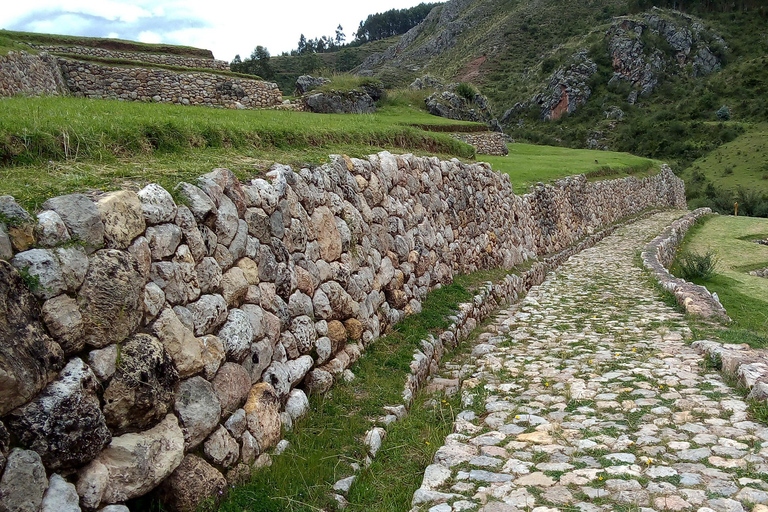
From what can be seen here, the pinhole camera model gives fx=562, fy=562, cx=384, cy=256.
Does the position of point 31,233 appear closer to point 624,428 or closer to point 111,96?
point 624,428

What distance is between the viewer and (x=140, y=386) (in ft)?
10.4

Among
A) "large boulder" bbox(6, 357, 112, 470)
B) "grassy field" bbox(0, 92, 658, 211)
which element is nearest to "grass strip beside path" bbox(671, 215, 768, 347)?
"grassy field" bbox(0, 92, 658, 211)

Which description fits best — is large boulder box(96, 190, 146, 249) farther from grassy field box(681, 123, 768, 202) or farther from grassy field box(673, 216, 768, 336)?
grassy field box(681, 123, 768, 202)

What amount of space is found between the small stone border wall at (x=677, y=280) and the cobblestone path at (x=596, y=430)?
59 centimetres

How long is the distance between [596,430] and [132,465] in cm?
397

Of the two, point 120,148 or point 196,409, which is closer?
point 196,409

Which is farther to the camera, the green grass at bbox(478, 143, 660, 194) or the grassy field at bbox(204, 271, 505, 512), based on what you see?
the green grass at bbox(478, 143, 660, 194)

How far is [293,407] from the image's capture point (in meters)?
4.79

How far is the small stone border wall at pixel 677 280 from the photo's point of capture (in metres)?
9.43

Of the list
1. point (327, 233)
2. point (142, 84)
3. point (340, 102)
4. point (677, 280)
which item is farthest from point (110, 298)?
point (340, 102)

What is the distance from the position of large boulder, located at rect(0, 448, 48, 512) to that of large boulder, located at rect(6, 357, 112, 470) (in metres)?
0.06

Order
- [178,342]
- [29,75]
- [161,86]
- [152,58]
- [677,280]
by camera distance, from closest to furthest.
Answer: [178,342] → [677,280] → [29,75] → [161,86] → [152,58]

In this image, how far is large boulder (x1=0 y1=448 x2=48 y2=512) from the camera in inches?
95.3

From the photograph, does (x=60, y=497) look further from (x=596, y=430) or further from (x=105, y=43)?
(x=105, y=43)
